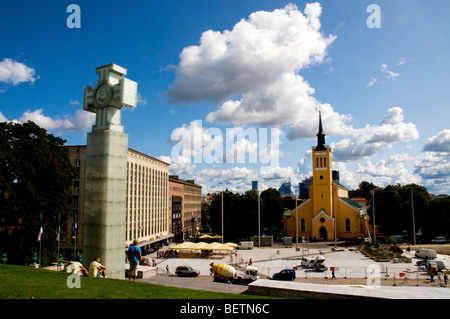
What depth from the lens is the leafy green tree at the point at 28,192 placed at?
30516 mm

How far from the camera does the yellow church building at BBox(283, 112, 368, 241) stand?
222 ft

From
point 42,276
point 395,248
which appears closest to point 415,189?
point 395,248

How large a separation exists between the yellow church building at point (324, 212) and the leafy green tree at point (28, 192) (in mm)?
46904

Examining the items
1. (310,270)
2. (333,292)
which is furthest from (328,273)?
(333,292)

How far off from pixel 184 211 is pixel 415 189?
57.6 m

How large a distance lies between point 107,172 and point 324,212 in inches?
2340

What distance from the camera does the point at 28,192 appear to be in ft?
100

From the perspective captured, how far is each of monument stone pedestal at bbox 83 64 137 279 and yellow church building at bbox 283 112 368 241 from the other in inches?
2132

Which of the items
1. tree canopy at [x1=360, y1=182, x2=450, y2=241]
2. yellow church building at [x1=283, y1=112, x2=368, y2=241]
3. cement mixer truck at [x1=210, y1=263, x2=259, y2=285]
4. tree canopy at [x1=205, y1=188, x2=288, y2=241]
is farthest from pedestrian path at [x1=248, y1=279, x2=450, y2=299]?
yellow church building at [x1=283, y1=112, x2=368, y2=241]

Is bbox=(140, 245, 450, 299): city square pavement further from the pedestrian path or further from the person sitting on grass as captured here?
the person sitting on grass

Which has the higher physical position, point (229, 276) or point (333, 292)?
point (333, 292)

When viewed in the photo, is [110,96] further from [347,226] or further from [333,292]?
[347,226]

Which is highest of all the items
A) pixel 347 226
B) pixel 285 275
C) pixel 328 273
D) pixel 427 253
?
pixel 347 226
